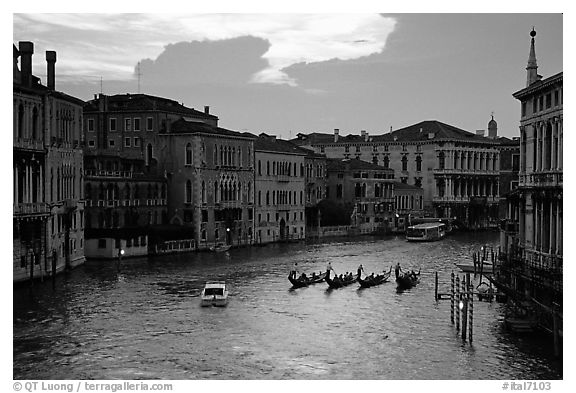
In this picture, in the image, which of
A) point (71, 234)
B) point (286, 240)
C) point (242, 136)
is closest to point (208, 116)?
point (242, 136)

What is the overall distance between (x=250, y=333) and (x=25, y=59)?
498cm

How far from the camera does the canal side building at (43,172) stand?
41.5ft

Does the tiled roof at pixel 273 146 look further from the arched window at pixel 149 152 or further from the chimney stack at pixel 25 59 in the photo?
the chimney stack at pixel 25 59

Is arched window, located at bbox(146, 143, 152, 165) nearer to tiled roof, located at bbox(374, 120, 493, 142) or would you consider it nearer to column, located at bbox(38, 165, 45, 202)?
column, located at bbox(38, 165, 45, 202)

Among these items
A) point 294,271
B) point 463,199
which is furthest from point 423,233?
point 294,271

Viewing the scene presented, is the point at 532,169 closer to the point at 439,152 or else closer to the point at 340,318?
the point at 340,318

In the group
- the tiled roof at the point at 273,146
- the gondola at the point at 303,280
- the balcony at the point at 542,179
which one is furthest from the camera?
the tiled roof at the point at 273,146

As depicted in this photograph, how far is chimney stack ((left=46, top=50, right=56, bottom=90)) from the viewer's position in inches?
558

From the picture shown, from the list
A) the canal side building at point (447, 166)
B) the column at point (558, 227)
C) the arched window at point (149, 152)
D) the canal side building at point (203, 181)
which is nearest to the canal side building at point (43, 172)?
the canal side building at point (203, 181)

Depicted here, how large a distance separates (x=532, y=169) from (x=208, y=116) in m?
11.7

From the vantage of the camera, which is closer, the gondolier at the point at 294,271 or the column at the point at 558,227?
the column at the point at 558,227

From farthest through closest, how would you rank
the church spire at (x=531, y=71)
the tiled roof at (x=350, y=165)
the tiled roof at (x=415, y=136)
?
the tiled roof at (x=415, y=136) → the tiled roof at (x=350, y=165) → the church spire at (x=531, y=71)

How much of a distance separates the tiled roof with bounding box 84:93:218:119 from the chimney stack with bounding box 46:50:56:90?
590 centimetres

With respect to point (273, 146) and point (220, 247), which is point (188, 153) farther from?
point (273, 146)
